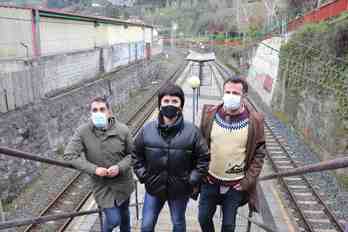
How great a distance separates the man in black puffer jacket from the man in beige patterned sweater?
0.88ft

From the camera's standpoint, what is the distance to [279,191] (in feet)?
32.3

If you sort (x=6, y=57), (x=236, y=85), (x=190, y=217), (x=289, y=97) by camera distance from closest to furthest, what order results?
(x=236, y=85), (x=190, y=217), (x=6, y=57), (x=289, y=97)

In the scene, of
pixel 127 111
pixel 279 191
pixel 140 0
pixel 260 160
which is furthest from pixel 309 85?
pixel 140 0

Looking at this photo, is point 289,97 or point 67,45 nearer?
point 289,97

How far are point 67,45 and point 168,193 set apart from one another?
18.1 meters

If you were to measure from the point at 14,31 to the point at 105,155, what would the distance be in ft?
41.3

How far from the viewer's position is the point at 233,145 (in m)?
3.90

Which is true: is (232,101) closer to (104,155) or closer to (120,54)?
(104,155)

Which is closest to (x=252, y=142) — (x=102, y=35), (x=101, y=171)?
(x=101, y=171)

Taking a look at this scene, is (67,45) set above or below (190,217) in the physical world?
above

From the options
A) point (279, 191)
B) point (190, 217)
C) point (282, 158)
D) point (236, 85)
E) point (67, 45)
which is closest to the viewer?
point (236, 85)

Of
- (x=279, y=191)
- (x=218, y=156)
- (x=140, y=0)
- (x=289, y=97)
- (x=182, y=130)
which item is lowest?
(x=279, y=191)

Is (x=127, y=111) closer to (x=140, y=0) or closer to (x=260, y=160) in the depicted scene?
(x=260, y=160)

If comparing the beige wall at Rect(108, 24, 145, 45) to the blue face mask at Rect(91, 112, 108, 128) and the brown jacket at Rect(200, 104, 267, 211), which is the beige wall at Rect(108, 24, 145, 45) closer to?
the blue face mask at Rect(91, 112, 108, 128)
